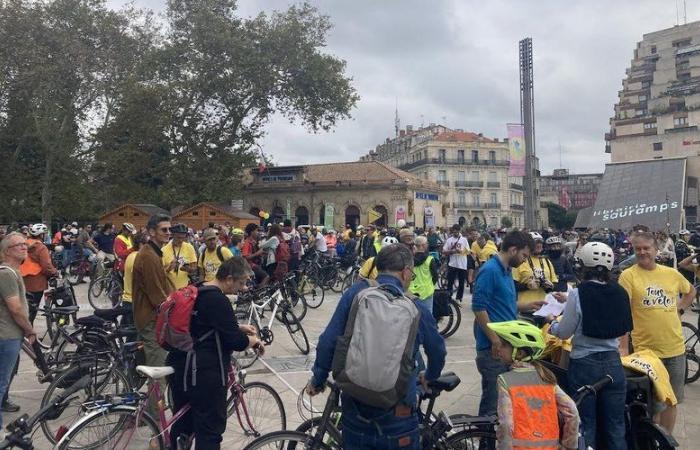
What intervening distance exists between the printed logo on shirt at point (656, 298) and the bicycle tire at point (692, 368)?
2224mm

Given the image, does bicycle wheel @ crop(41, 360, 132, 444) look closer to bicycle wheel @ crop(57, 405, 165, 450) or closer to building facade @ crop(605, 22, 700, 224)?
bicycle wheel @ crop(57, 405, 165, 450)

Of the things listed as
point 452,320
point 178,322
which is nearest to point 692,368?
point 452,320

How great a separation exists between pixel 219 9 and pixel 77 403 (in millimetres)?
30467

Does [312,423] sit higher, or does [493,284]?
[493,284]

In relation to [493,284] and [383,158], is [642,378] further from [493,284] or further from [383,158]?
[383,158]

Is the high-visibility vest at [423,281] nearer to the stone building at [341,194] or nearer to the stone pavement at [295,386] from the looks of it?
the stone pavement at [295,386]

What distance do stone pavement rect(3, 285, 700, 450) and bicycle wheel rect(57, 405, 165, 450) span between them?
0.89m

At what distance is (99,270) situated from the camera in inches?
532

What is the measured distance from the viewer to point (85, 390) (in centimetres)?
424

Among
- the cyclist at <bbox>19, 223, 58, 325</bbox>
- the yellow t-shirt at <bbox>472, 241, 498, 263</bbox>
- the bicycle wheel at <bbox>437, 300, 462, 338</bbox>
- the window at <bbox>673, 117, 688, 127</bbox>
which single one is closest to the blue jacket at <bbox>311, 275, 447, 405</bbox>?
the cyclist at <bbox>19, 223, 58, 325</bbox>

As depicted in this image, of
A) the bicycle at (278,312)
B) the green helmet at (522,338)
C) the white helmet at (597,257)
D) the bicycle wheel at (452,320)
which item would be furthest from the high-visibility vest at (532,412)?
the bicycle wheel at (452,320)

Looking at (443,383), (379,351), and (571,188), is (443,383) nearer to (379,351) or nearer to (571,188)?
(379,351)

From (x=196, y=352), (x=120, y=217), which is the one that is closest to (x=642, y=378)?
(x=196, y=352)

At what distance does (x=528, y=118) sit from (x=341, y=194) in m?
16.9
